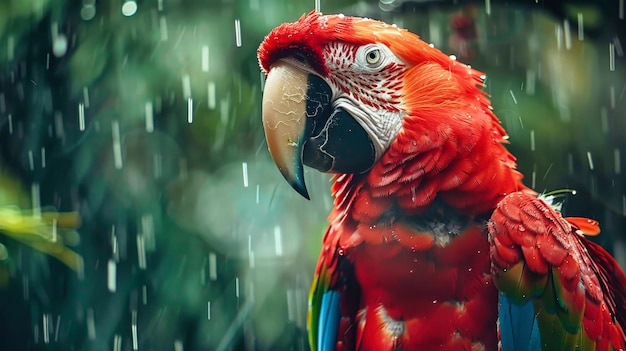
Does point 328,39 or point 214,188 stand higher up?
point 328,39

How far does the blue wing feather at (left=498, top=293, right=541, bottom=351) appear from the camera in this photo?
1.00 meters

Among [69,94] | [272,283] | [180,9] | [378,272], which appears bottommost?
[272,283]

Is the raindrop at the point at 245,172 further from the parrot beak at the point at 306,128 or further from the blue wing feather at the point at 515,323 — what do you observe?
the blue wing feather at the point at 515,323

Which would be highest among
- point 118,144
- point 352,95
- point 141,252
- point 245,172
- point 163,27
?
point 163,27

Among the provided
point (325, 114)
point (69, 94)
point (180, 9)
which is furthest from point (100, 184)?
point (325, 114)

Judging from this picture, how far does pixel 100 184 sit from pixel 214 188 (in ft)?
1.17

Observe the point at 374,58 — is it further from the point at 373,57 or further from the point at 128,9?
the point at 128,9

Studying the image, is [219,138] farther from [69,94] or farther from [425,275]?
[425,275]

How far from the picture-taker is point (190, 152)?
2.08 meters

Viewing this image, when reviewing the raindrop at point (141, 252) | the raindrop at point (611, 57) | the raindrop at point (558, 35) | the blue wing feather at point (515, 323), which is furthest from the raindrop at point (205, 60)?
the blue wing feather at point (515, 323)

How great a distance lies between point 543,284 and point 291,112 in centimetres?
47

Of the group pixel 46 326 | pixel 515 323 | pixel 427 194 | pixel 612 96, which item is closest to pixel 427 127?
pixel 427 194

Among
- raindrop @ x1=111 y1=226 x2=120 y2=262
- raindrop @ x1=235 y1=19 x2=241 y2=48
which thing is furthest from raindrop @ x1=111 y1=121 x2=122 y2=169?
raindrop @ x1=235 y1=19 x2=241 y2=48

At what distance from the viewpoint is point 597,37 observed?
6.25ft
